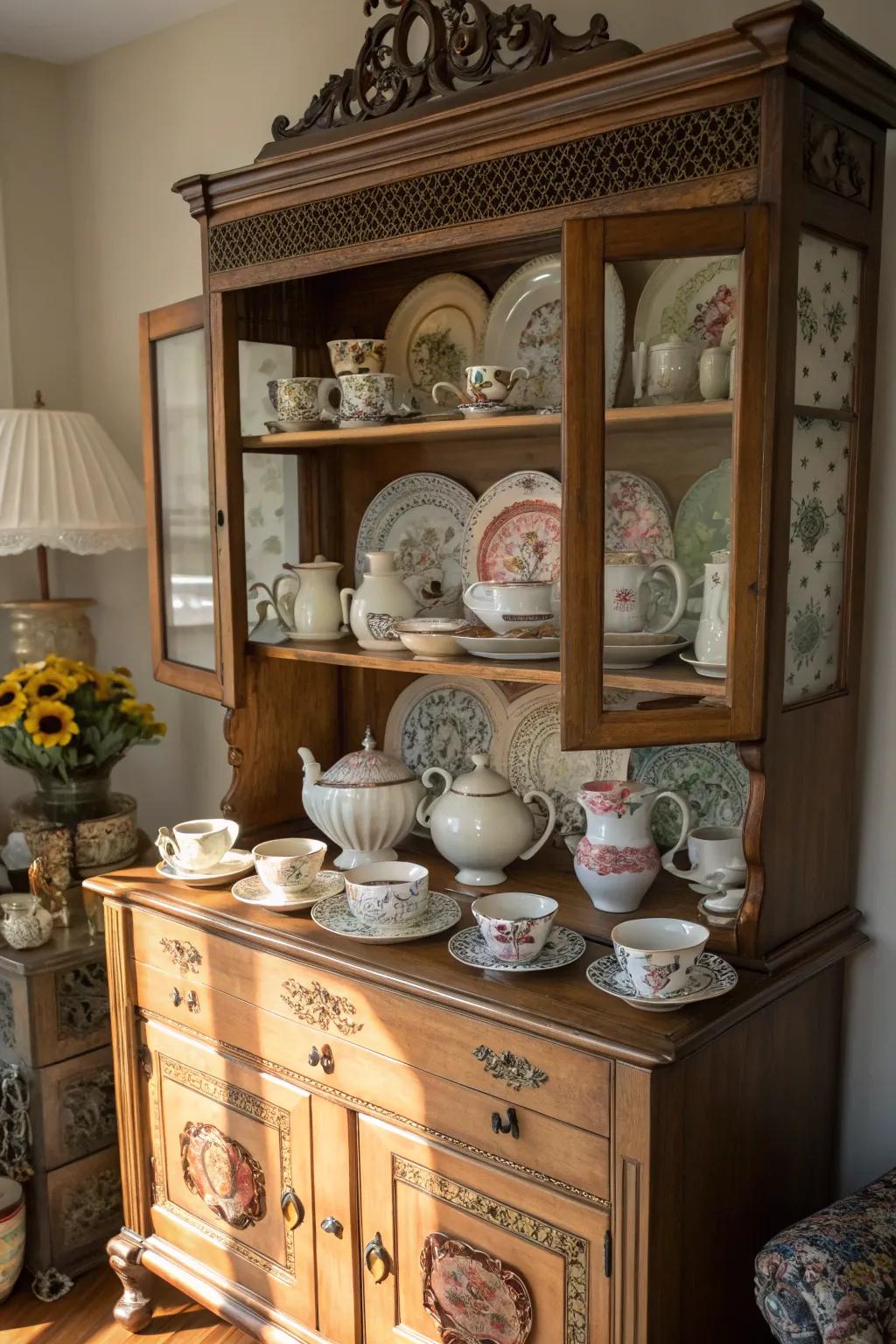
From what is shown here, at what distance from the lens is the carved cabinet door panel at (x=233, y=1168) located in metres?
1.90

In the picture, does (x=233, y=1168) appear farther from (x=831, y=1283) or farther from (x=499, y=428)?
(x=499, y=428)

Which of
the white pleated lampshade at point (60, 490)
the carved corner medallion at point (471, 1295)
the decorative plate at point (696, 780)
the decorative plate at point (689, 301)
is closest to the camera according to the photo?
the decorative plate at point (689, 301)

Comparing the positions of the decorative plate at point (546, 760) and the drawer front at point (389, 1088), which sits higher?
the decorative plate at point (546, 760)

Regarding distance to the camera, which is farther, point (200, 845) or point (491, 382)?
point (200, 845)

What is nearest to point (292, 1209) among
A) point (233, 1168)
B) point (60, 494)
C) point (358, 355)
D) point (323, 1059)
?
point (233, 1168)

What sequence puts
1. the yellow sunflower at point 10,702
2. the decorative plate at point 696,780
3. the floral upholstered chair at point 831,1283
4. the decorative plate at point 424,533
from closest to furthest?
1. the floral upholstered chair at point 831,1283
2. the decorative plate at point 696,780
3. the decorative plate at point 424,533
4. the yellow sunflower at point 10,702

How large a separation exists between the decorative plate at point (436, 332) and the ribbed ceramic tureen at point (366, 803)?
25.9 inches

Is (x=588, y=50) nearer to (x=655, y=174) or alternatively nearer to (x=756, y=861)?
(x=655, y=174)

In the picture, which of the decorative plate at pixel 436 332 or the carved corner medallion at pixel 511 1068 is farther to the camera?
the decorative plate at pixel 436 332

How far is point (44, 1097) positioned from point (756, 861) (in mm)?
1492

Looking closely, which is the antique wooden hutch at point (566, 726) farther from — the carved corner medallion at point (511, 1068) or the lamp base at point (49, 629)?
the lamp base at point (49, 629)

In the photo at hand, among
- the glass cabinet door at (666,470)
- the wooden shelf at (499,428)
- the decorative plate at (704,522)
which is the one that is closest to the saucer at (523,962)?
the glass cabinet door at (666,470)

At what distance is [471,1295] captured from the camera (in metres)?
1.67

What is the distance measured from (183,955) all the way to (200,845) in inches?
7.4
